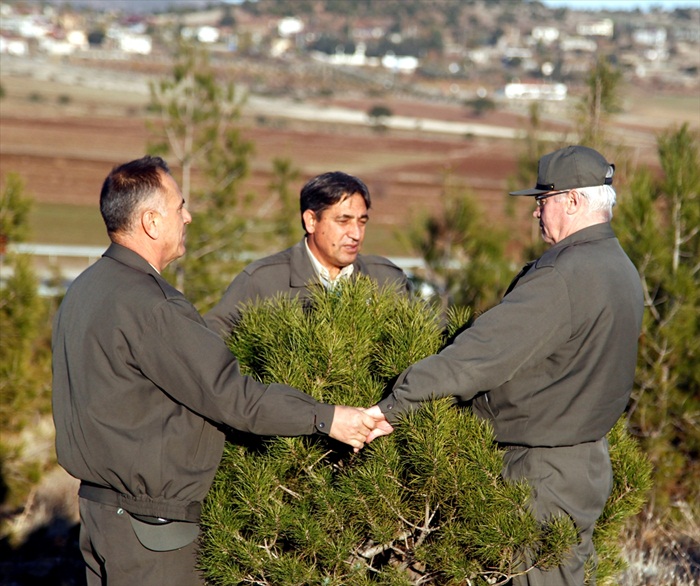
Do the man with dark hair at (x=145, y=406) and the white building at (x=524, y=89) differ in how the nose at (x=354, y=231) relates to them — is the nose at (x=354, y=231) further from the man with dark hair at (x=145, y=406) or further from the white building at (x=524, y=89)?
the white building at (x=524, y=89)

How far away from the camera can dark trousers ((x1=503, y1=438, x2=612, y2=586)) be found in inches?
107

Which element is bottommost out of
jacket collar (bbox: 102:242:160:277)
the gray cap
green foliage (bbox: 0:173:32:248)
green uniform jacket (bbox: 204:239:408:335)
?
green foliage (bbox: 0:173:32:248)

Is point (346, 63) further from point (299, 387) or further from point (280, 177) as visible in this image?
point (299, 387)

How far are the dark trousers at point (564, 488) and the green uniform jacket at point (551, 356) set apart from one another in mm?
46

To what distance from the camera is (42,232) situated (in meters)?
29.0

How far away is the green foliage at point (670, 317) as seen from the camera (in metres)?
6.65

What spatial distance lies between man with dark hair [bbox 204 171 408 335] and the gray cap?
1.16 metres

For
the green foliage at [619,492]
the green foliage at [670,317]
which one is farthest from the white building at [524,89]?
the green foliage at [619,492]

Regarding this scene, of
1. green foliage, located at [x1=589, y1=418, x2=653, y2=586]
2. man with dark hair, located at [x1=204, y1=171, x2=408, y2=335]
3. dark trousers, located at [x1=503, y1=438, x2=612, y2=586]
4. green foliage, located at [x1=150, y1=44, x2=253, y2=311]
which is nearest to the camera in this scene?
dark trousers, located at [x1=503, y1=438, x2=612, y2=586]

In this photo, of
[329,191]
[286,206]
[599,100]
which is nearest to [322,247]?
[329,191]

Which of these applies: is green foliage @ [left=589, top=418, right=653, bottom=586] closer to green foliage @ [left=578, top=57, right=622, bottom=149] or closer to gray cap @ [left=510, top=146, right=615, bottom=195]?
gray cap @ [left=510, top=146, right=615, bottom=195]

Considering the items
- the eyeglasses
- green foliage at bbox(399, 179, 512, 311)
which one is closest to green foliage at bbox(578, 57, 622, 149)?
green foliage at bbox(399, 179, 512, 311)

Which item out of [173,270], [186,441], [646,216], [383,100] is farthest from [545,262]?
[383,100]

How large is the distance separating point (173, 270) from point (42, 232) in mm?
17776
